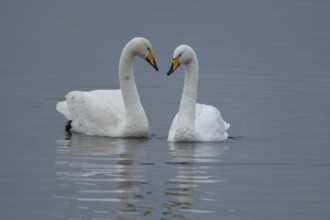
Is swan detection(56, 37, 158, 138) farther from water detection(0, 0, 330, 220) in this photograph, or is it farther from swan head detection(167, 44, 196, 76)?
swan head detection(167, 44, 196, 76)

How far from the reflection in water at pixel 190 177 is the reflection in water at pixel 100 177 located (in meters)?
0.40

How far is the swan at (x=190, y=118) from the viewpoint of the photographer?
2002 cm

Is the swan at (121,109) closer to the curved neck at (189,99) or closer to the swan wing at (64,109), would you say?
the swan wing at (64,109)

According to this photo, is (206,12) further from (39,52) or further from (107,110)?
(107,110)

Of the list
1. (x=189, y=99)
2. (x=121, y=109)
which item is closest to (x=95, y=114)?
(x=121, y=109)

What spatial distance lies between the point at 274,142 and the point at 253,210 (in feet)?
17.6

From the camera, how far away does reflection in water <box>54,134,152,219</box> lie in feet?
49.1

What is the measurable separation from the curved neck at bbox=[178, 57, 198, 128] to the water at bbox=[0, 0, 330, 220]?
400mm

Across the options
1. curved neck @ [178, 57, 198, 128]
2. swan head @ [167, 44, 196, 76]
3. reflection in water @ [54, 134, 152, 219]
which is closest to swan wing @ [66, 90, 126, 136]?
reflection in water @ [54, 134, 152, 219]

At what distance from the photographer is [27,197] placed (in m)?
15.6

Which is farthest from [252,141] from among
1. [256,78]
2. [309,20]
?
[309,20]

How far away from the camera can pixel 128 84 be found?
21.2 metres

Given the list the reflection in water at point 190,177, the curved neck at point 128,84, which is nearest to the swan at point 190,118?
the reflection in water at point 190,177

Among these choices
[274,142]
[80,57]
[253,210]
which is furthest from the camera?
[80,57]
